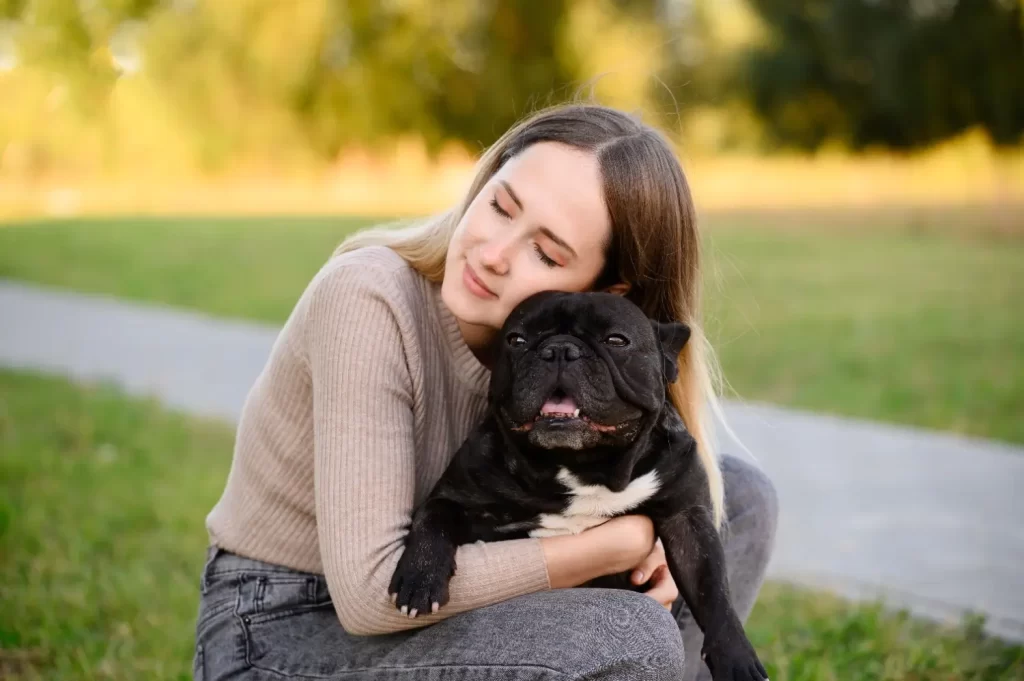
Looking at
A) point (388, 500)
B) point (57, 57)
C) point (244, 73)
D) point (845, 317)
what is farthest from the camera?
point (244, 73)

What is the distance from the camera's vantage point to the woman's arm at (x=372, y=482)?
223 centimetres

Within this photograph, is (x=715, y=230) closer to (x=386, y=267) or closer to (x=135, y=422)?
(x=135, y=422)

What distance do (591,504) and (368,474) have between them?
0.55 m

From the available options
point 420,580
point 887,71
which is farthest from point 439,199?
point 420,580

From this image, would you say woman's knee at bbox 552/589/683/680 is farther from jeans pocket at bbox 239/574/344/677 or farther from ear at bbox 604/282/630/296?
ear at bbox 604/282/630/296

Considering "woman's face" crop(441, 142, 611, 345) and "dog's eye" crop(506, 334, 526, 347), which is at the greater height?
"woman's face" crop(441, 142, 611, 345)

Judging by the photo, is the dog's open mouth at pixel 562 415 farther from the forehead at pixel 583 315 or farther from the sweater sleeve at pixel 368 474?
the sweater sleeve at pixel 368 474

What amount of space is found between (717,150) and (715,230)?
18.8 meters

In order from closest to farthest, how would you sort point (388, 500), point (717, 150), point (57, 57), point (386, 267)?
1. point (388, 500)
2. point (386, 267)
3. point (57, 57)
4. point (717, 150)

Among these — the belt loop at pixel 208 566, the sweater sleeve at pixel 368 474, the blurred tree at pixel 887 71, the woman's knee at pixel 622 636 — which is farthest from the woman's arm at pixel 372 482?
the blurred tree at pixel 887 71

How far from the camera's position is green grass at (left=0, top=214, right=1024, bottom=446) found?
7332mm

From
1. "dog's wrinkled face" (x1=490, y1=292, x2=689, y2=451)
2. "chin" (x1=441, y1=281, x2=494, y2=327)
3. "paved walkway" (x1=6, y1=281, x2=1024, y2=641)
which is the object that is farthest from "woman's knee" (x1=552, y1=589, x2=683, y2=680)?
"paved walkway" (x1=6, y1=281, x2=1024, y2=641)

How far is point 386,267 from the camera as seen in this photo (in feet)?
8.26

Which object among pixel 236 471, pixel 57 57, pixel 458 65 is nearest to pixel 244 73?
pixel 458 65
